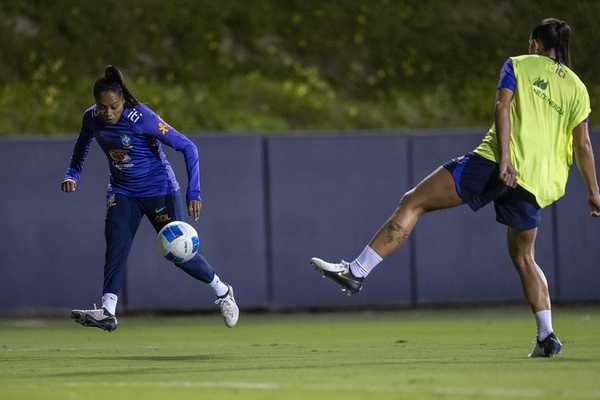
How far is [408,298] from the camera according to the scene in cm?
1864

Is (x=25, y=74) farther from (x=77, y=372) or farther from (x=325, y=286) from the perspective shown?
(x=77, y=372)

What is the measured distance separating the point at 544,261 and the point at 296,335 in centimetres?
563

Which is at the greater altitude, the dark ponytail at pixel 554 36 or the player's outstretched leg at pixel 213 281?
the dark ponytail at pixel 554 36

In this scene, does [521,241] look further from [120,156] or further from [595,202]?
[120,156]

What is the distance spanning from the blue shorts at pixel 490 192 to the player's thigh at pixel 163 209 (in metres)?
3.10

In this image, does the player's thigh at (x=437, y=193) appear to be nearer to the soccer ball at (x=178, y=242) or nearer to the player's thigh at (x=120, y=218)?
the soccer ball at (x=178, y=242)

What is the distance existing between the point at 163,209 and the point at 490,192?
3401 mm

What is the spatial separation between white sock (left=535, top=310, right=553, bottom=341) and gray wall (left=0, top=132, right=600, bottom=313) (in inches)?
347

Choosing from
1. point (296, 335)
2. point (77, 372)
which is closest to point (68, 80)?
point (296, 335)

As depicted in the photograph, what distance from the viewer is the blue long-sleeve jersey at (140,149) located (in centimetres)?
1152

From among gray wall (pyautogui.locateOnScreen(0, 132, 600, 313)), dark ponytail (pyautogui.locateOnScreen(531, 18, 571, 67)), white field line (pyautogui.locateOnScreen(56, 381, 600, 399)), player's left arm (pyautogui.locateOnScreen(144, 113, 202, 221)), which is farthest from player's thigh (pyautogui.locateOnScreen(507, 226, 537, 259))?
gray wall (pyautogui.locateOnScreen(0, 132, 600, 313))

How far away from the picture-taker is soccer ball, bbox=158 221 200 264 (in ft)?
37.7

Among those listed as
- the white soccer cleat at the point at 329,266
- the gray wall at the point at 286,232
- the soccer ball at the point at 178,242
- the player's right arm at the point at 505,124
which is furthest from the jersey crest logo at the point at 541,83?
the gray wall at the point at 286,232

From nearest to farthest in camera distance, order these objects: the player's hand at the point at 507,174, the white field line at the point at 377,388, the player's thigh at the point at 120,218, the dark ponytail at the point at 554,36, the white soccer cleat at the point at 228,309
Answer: the white field line at the point at 377,388, the player's hand at the point at 507,174, the dark ponytail at the point at 554,36, the player's thigh at the point at 120,218, the white soccer cleat at the point at 228,309
